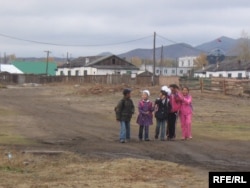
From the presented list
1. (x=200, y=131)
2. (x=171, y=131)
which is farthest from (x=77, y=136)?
(x=200, y=131)

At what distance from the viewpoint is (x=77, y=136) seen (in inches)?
700

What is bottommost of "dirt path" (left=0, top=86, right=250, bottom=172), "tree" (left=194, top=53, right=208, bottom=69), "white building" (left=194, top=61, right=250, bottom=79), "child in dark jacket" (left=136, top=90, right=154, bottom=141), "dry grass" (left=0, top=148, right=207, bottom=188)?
"dirt path" (left=0, top=86, right=250, bottom=172)

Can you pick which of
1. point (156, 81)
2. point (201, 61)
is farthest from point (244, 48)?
point (156, 81)

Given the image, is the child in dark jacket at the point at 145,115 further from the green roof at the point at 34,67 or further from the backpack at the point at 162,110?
the green roof at the point at 34,67

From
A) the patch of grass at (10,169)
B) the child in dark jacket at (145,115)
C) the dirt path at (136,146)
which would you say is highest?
the child in dark jacket at (145,115)

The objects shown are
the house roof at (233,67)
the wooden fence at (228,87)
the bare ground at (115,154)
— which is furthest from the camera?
the house roof at (233,67)

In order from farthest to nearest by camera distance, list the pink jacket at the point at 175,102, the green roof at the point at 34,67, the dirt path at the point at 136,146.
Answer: the green roof at the point at 34,67, the pink jacket at the point at 175,102, the dirt path at the point at 136,146

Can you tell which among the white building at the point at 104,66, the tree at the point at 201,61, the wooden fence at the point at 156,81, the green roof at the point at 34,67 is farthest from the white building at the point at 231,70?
the tree at the point at 201,61

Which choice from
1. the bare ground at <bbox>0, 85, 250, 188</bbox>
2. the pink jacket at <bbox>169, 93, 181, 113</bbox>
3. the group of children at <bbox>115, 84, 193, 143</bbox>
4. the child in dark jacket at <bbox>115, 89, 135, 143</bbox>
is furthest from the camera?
the pink jacket at <bbox>169, 93, 181, 113</bbox>

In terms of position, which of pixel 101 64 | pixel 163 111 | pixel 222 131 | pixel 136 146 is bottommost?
pixel 222 131

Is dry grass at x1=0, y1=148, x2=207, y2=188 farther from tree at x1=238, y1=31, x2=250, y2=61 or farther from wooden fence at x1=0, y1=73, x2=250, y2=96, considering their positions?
tree at x1=238, y1=31, x2=250, y2=61

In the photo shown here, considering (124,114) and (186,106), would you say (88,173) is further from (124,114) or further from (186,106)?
(186,106)

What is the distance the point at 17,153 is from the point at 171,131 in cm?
538

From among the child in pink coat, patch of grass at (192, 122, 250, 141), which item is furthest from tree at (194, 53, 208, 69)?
the child in pink coat
